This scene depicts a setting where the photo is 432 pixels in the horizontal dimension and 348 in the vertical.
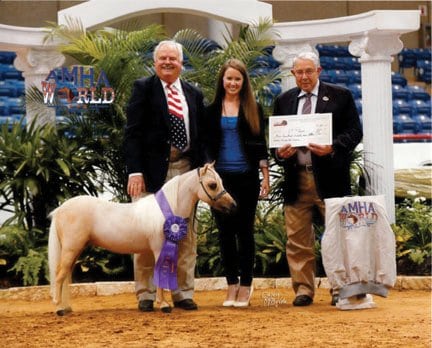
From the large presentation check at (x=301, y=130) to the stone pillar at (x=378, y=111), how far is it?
3.18m

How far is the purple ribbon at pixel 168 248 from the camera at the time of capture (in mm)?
7469

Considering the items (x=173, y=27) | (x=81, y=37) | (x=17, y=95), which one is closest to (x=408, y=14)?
(x=81, y=37)

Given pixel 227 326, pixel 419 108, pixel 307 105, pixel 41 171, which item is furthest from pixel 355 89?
pixel 227 326

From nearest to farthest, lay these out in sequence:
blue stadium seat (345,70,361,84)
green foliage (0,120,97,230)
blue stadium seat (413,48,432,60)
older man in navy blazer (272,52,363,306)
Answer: older man in navy blazer (272,52,363,306)
green foliage (0,120,97,230)
blue stadium seat (345,70,361,84)
blue stadium seat (413,48,432,60)

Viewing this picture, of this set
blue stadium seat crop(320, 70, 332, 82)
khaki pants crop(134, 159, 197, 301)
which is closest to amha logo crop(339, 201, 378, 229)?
khaki pants crop(134, 159, 197, 301)

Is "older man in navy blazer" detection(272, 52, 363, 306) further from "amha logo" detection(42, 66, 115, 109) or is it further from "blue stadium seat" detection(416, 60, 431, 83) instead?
"blue stadium seat" detection(416, 60, 431, 83)

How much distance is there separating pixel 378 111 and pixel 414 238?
1426 millimetres

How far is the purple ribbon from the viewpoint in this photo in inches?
294

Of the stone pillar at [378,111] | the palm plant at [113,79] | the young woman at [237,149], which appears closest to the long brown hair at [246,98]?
the young woman at [237,149]

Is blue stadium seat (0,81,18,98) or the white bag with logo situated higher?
blue stadium seat (0,81,18,98)

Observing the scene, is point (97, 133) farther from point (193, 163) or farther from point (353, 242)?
point (353, 242)

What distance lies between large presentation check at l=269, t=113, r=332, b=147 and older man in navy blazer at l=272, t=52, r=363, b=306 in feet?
0.18

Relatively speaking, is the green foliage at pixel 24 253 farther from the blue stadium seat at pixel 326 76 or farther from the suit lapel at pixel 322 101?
the blue stadium seat at pixel 326 76

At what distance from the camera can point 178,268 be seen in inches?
307
